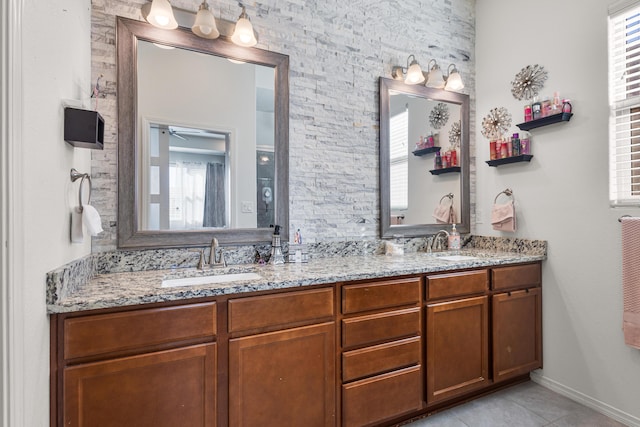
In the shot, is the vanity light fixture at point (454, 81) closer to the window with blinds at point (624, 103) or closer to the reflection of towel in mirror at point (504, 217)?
the window with blinds at point (624, 103)

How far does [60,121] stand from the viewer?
48.7 inches

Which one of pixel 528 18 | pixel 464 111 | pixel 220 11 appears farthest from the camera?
pixel 464 111

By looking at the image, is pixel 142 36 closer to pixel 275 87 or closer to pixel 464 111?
pixel 275 87

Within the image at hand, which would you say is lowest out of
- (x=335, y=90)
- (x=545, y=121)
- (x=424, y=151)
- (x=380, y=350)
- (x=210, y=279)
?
(x=380, y=350)

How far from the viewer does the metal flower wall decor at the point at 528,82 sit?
2.41 m

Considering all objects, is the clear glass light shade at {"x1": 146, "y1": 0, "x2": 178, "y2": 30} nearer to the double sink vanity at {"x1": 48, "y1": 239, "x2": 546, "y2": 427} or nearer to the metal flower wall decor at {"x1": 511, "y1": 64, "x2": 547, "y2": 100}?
the double sink vanity at {"x1": 48, "y1": 239, "x2": 546, "y2": 427}

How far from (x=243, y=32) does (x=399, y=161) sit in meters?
1.45

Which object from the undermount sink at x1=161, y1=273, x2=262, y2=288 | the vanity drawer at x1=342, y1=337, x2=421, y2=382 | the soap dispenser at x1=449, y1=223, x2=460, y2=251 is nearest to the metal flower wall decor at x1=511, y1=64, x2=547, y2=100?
the soap dispenser at x1=449, y1=223, x2=460, y2=251

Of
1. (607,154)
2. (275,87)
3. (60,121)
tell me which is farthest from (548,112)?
(60,121)

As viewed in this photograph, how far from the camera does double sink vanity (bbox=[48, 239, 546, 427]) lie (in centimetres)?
121

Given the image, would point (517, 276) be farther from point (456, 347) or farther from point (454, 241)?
point (456, 347)

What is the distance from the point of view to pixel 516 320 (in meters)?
2.29

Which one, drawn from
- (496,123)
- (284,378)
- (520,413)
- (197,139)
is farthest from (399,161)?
(520,413)

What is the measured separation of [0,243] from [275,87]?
1.65 metres
